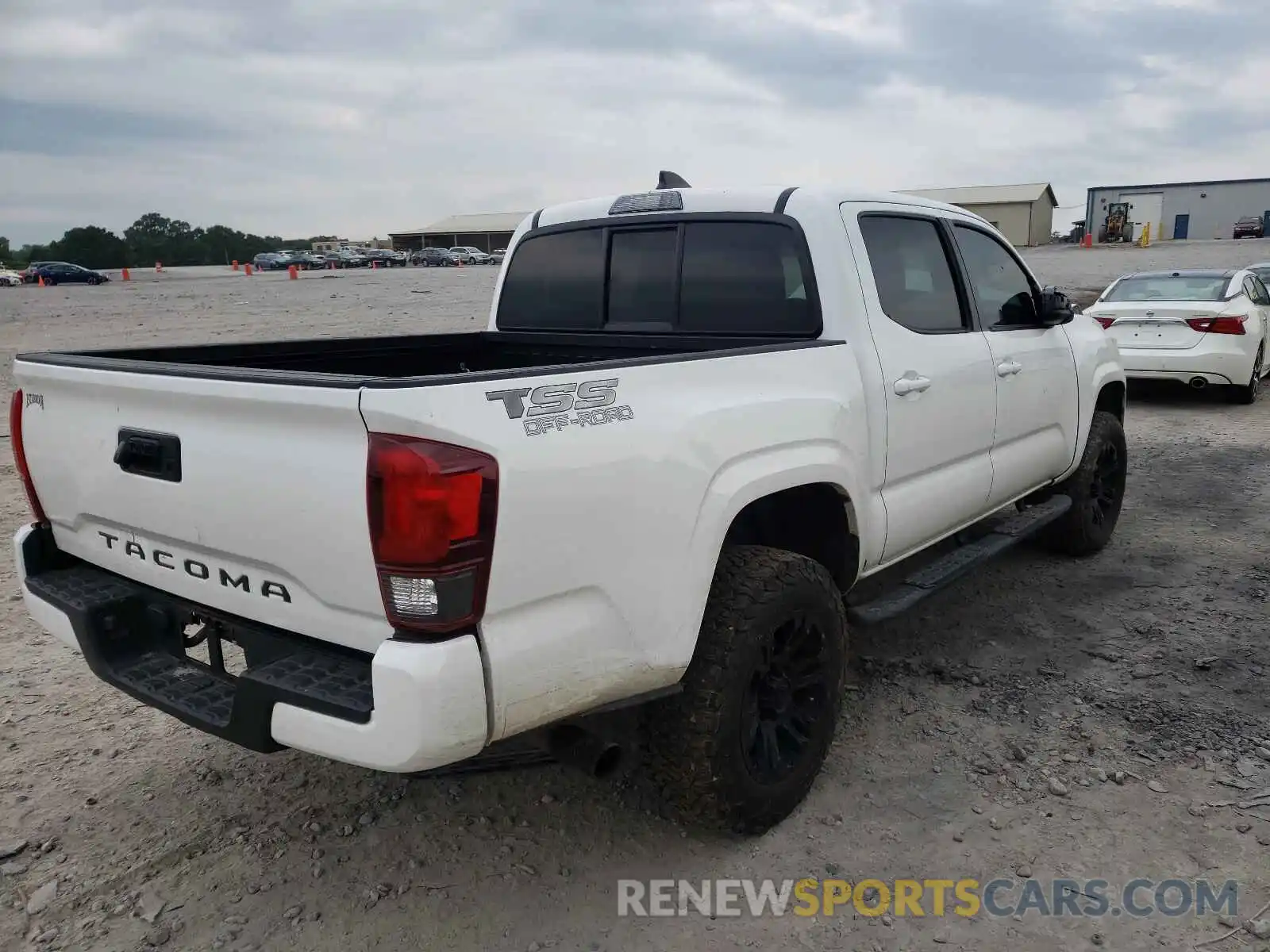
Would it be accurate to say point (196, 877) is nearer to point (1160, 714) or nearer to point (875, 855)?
point (875, 855)

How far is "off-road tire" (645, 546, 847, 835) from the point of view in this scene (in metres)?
2.75

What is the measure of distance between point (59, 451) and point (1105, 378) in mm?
5029

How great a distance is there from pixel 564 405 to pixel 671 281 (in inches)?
67.9

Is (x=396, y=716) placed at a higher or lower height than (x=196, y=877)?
higher

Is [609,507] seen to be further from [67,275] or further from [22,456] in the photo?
[67,275]

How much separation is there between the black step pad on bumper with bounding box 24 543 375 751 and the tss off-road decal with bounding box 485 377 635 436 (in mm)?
694

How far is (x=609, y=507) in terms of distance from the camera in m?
2.41

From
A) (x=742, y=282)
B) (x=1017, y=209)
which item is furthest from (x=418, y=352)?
(x=1017, y=209)

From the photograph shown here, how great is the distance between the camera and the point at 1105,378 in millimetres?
5434

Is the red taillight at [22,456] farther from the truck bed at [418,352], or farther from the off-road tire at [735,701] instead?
the off-road tire at [735,701]

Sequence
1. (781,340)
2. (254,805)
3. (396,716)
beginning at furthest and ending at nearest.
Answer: (781,340) < (254,805) < (396,716)

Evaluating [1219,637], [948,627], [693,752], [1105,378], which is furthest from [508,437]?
[1105,378]

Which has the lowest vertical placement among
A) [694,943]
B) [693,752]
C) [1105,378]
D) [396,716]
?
[694,943]

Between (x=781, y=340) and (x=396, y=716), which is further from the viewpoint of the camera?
(x=781, y=340)
